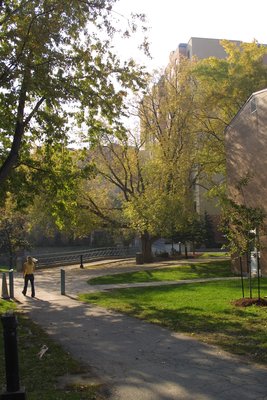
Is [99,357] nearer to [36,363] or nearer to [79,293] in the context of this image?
[36,363]

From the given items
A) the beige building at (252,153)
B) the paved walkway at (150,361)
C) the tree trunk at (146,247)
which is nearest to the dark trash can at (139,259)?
the tree trunk at (146,247)

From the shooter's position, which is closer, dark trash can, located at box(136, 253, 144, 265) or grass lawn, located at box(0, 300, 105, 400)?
grass lawn, located at box(0, 300, 105, 400)

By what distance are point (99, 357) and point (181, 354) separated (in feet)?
4.26

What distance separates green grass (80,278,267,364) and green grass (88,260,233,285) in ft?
10.8

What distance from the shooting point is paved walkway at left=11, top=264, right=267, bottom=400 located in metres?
5.54

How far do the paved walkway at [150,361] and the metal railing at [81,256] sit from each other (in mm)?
21334

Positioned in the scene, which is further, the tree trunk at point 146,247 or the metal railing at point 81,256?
the metal railing at point 81,256

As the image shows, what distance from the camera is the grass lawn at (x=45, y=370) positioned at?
5453 mm

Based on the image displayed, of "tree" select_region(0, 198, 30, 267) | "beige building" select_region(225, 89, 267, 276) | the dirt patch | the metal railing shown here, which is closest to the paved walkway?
the dirt patch

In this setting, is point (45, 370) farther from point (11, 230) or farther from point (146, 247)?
point (11, 230)

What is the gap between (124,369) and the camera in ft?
21.8

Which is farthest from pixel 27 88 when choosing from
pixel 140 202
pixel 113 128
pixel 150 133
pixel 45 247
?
pixel 45 247

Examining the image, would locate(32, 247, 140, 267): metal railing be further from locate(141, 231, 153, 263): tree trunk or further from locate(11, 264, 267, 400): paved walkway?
locate(11, 264, 267, 400): paved walkway

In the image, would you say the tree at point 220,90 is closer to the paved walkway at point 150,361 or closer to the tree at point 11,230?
the tree at point 11,230
